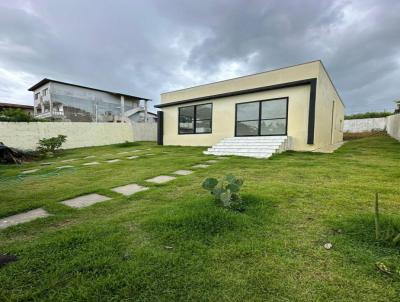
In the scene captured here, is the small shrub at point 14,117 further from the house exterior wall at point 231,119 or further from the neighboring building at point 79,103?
the neighboring building at point 79,103

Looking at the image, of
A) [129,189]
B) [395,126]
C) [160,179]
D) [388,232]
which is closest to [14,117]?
[160,179]

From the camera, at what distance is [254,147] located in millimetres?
7395

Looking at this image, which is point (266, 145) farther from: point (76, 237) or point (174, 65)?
point (174, 65)

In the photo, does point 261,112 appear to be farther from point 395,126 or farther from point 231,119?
point 395,126

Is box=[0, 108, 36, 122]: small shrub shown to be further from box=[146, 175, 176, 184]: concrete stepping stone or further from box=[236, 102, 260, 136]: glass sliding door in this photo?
box=[236, 102, 260, 136]: glass sliding door

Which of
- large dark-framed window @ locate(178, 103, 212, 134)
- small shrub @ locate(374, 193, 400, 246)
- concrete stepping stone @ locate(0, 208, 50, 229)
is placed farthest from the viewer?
large dark-framed window @ locate(178, 103, 212, 134)

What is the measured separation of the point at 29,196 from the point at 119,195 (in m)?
1.39

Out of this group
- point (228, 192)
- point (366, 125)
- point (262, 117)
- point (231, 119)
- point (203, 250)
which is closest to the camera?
point (203, 250)

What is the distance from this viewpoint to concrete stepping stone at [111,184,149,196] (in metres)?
→ 3.19

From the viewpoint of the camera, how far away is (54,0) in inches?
260

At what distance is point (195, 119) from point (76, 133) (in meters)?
7.89

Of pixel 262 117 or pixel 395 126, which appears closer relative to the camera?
pixel 262 117

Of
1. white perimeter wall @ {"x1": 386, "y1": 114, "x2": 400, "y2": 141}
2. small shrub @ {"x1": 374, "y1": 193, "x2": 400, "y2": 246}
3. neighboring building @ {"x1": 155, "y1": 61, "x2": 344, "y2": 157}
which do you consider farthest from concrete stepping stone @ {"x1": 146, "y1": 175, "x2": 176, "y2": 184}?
white perimeter wall @ {"x1": 386, "y1": 114, "x2": 400, "y2": 141}

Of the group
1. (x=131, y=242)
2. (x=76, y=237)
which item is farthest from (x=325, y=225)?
(x=76, y=237)
